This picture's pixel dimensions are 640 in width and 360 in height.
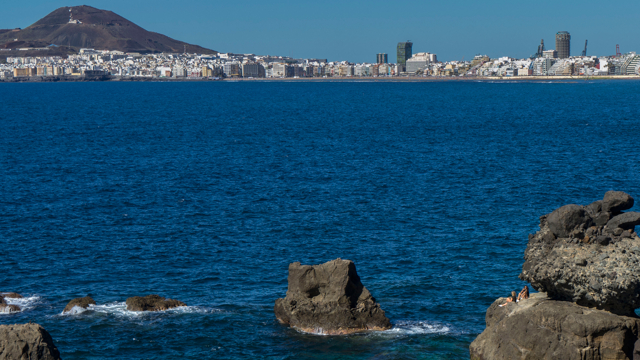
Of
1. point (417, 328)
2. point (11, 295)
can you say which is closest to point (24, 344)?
point (11, 295)

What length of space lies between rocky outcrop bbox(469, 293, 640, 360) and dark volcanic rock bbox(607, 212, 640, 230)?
3695mm

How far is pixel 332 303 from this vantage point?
33219 mm

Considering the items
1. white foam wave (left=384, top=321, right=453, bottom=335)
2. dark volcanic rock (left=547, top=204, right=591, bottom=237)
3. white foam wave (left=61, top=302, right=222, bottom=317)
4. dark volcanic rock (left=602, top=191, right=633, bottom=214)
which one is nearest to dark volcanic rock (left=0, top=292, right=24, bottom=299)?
white foam wave (left=61, top=302, right=222, bottom=317)

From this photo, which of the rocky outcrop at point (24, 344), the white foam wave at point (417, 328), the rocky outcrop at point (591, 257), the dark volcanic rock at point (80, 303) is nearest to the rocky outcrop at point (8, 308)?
the dark volcanic rock at point (80, 303)

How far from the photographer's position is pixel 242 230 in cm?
5334

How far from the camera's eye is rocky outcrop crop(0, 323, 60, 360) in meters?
24.3

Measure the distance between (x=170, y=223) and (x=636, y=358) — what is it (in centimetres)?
3921

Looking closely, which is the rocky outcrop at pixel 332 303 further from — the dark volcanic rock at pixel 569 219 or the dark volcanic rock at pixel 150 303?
the dark volcanic rock at pixel 569 219

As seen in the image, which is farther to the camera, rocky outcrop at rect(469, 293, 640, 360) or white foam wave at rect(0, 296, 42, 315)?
white foam wave at rect(0, 296, 42, 315)

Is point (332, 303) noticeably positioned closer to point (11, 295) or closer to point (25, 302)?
point (25, 302)

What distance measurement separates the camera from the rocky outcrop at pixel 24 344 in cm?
2431

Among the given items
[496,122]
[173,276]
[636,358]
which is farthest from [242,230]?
[496,122]

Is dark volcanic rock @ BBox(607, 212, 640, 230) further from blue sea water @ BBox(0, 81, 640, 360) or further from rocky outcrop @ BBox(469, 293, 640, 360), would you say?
blue sea water @ BBox(0, 81, 640, 360)

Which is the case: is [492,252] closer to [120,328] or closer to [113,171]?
[120,328]
